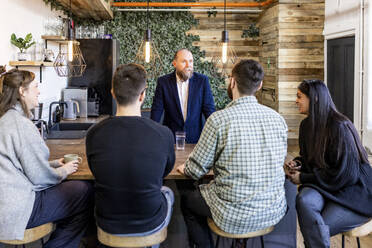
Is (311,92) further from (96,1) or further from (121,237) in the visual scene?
(96,1)

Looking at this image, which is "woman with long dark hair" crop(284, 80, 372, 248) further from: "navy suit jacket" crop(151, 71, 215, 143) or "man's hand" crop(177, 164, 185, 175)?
"navy suit jacket" crop(151, 71, 215, 143)

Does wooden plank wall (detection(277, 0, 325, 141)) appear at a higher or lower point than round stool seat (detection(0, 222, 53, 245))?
higher

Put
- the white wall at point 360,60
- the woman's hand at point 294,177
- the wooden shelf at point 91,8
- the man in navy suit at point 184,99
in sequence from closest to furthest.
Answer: the woman's hand at point 294,177
the man in navy suit at point 184,99
the white wall at point 360,60
the wooden shelf at point 91,8

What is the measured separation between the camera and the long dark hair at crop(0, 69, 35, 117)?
79.0 inches

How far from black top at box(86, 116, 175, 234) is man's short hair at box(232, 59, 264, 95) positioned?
0.48 metres

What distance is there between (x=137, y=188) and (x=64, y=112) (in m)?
3.45

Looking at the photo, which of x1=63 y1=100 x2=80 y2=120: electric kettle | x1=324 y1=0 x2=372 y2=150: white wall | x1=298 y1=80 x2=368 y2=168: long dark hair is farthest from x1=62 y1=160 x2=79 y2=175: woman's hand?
x1=324 y1=0 x2=372 y2=150: white wall

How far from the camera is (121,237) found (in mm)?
1872

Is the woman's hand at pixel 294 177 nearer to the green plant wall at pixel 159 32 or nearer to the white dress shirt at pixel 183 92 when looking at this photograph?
the white dress shirt at pixel 183 92

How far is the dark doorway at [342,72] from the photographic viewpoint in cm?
441

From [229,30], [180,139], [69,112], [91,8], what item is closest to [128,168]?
[180,139]

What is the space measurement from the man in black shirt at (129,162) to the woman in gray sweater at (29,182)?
0.30 metres

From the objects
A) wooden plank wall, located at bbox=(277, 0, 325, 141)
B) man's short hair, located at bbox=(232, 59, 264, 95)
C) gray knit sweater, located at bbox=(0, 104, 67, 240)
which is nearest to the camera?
gray knit sweater, located at bbox=(0, 104, 67, 240)

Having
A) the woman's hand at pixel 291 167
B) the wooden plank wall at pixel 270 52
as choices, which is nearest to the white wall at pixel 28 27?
the woman's hand at pixel 291 167
